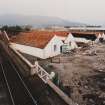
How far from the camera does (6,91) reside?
54.7ft

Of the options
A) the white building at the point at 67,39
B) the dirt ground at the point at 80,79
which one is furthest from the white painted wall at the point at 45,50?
the white building at the point at 67,39

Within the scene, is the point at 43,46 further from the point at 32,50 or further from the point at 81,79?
the point at 81,79

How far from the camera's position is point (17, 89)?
17281 mm

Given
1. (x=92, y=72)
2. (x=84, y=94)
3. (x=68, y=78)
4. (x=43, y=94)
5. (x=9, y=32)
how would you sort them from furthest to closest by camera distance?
(x=9, y=32) < (x=92, y=72) < (x=68, y=78) < (x=84, y=94) < (x=43, y=94)

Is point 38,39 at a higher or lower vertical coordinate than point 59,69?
higher

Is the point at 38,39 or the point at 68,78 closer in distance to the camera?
Answer: the point at 68,78

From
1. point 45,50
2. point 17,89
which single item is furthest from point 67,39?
point 17,89

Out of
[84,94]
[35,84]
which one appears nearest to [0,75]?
[35,84]

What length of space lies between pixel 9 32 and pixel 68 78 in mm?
43573

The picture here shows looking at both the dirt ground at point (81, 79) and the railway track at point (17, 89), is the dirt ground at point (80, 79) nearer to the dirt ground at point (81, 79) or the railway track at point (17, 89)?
the dirt ground at point (81, 79)

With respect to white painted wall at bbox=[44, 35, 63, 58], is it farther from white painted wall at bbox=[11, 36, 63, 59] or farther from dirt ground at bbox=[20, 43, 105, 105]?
dirt ground at bbox=[20, 43, 105, 105]

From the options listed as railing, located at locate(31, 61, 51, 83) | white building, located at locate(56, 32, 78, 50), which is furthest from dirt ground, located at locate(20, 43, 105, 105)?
white building, located at locate(56, 32, 78, 50)

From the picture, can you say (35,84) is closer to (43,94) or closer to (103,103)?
(43,94)

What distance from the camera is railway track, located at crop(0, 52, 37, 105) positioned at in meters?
14.7
